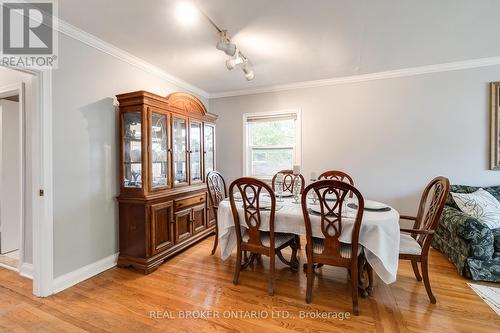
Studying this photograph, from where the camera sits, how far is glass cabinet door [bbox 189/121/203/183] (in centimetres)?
333

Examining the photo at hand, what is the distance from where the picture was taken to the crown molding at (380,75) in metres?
3.01

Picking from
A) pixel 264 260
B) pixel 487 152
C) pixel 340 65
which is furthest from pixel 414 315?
pixel 340 65

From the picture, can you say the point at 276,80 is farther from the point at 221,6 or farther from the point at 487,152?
the point at 487,152

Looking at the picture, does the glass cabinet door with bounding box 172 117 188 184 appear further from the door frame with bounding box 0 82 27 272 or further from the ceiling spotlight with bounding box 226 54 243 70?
the door frame with bounding box 0 82 27 272

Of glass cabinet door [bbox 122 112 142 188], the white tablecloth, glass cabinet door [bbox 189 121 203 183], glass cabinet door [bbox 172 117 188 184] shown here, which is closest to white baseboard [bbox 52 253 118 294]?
glass cabinet door [bbox 122 112 142 188]

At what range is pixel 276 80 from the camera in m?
3.75

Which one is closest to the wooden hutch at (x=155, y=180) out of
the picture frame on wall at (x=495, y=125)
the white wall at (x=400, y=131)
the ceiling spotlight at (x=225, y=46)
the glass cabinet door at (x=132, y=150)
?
the glass cabinet door at (x=132, y=150)

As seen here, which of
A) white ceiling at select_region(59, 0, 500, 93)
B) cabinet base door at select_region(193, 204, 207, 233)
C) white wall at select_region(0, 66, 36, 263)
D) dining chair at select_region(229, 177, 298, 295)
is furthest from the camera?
cabinet base door at select_region(193, 204, 207, 233)

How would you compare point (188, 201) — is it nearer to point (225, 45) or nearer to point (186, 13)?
point (225, 45)

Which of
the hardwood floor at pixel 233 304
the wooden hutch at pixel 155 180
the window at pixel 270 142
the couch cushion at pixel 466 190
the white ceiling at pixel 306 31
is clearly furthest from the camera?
the window at pixel 270 142

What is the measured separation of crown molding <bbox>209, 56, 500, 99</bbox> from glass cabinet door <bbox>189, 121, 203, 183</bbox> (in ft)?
4.35

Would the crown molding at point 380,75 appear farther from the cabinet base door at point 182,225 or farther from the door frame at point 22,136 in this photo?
the door frame at point 22,136

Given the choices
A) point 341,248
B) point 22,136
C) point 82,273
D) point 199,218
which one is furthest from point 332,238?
point 22,136

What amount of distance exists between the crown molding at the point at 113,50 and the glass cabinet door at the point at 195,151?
83cm
